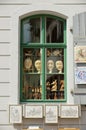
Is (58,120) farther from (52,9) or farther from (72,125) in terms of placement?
(52,9)

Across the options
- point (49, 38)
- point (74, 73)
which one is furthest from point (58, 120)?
point (49, 38)

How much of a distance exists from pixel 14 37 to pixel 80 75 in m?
1.55

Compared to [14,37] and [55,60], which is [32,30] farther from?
[55,60]

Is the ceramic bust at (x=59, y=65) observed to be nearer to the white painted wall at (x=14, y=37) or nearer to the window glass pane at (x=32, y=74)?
the white painted wall at (x=14, y=37)

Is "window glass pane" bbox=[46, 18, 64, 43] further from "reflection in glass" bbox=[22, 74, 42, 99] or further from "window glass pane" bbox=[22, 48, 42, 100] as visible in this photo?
"reflection in glass" bbox=[22, 74, 42, 99]

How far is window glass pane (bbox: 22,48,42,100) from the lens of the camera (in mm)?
10422

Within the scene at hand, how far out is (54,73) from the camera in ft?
34.4

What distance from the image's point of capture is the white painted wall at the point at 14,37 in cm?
1019

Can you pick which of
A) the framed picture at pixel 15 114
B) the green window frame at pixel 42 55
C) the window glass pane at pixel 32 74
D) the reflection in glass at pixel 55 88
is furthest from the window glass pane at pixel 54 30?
the framed picture at pixel 15 114

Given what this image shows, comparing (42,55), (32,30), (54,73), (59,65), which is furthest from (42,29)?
(54,73)

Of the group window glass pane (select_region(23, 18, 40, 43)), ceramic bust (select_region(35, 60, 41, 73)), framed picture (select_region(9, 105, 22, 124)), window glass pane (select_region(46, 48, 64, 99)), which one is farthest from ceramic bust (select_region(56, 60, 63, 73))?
framed picture (select_region(9, 105, 22, 124))

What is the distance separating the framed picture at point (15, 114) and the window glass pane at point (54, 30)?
62.1 inches

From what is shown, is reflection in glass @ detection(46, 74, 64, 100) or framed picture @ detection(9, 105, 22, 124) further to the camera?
reflection in glass @ detection(46, 74, 64, 100)

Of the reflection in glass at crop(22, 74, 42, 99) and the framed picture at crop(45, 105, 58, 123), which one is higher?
the reflection in glass at crop(22, 74, 42, 99)
